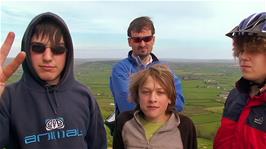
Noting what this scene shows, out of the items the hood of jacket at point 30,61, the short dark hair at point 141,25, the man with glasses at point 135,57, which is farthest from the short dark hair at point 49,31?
the short dark hair at point 141,25

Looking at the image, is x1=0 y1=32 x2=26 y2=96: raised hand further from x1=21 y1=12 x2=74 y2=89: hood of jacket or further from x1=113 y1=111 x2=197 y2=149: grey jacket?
x1=113 y1=111 x2=197 y2=149: grey jacket

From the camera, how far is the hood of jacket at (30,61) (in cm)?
365

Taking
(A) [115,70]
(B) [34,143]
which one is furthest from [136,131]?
(A) [115,70]

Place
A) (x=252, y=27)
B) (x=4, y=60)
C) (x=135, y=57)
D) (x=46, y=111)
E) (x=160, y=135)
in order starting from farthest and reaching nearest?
1. (x=135, y=57)
2. (x=160, y=135)
3. (x=46, y=111)
4. (x=252, y=27)
5. (x=4, y=60)

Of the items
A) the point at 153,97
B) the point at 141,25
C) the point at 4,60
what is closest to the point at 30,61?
the point at 4,60

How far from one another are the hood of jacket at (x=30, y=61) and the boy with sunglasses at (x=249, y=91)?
6.09ft

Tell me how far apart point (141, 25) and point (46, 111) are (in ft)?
7.80

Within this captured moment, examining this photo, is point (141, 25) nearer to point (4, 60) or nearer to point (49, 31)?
point (49, 31)

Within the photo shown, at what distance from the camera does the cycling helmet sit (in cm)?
350

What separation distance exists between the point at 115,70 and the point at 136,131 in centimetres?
150

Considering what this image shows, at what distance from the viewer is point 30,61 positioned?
3.63m

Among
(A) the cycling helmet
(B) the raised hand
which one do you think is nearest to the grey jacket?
(A) the cycling helmet

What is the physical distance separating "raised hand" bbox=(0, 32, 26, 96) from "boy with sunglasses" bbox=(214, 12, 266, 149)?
227 cm

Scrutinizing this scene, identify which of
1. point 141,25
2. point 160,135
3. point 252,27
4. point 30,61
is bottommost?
point 160,135
